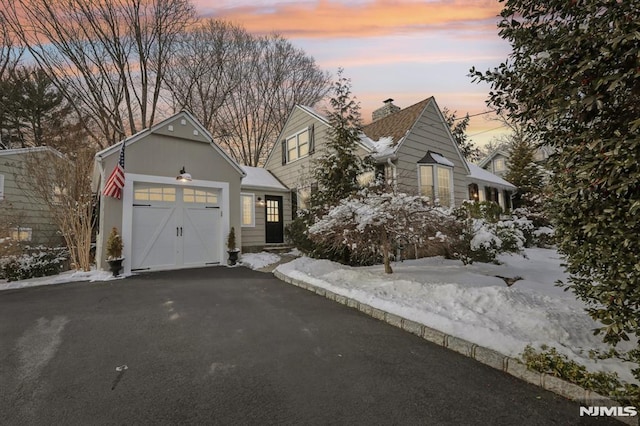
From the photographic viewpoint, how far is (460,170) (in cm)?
1242

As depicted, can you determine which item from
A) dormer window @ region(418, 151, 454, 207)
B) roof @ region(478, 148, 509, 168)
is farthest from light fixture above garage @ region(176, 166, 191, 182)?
roof @ region(478, 148, 509, 168)

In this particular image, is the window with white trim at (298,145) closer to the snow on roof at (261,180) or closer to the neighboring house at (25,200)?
the snow on roof at (261,180)

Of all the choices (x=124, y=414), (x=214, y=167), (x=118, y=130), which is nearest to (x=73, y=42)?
(x=118, y=130)

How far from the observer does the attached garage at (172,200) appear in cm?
819

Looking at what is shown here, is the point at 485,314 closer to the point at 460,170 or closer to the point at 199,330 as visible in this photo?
the point at 199,330

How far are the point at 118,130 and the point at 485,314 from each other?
17.5 meters

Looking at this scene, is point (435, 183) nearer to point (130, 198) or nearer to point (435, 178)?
point (435, 178)

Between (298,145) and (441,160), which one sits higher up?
(298,145)

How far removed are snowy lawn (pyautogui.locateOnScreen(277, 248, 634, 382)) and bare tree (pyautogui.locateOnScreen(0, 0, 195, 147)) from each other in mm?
14429

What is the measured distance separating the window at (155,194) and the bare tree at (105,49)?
8157mm

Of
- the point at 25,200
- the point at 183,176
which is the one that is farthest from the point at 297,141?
the point at 25,200

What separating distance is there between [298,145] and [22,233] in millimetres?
10711

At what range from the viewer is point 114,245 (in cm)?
769

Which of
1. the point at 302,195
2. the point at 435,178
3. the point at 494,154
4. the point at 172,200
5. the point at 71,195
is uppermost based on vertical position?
the point at 494,154
